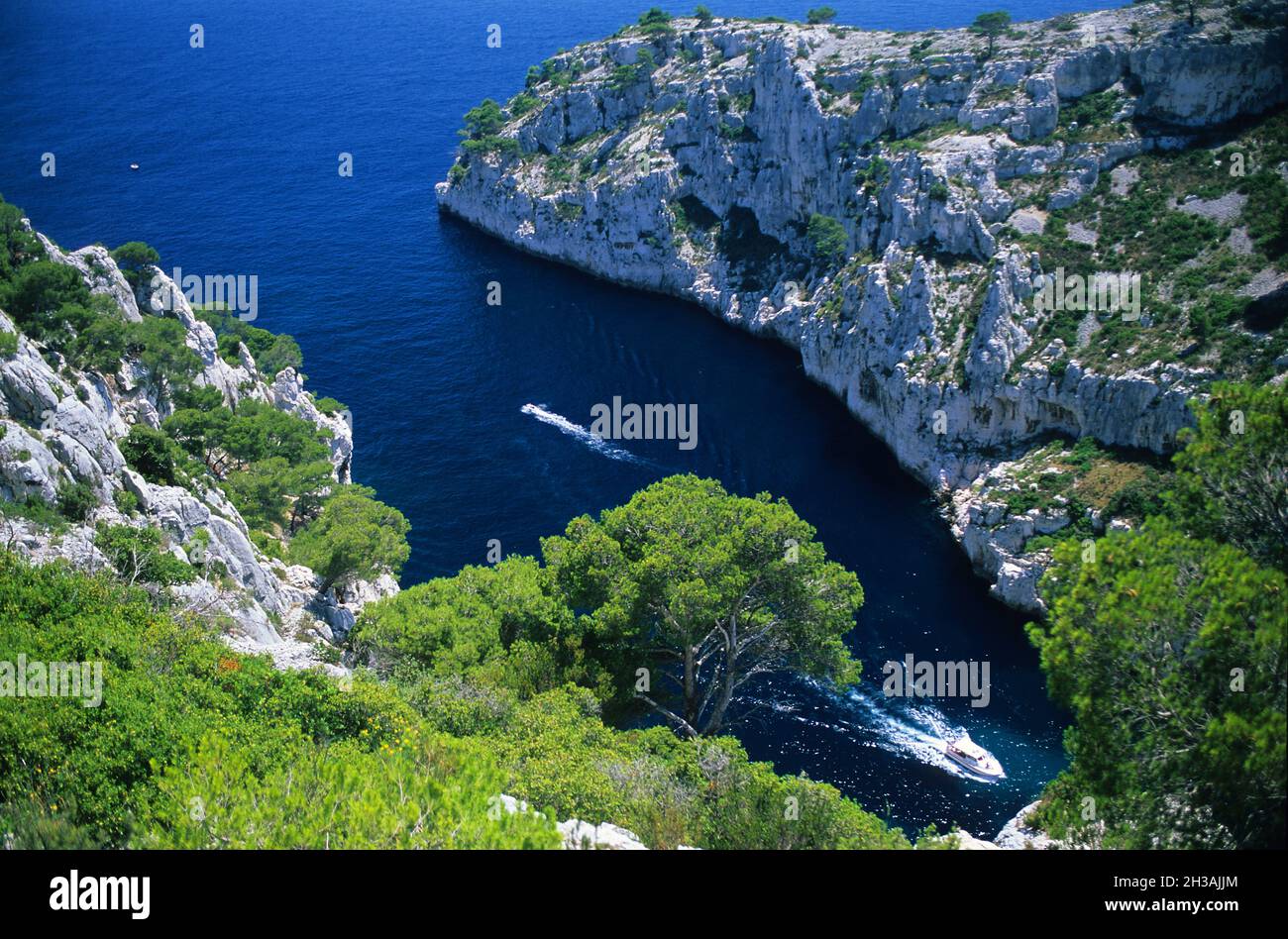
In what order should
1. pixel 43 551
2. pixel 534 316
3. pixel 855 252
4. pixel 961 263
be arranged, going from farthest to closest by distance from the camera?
pixel 534 316 < pixel 855 252 < pixel 961 263 < pixel 43 551

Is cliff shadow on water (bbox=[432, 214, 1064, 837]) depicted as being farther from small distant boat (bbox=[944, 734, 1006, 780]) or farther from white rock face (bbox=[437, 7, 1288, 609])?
white rock face (bbox=[437, 7, 1288, 609])

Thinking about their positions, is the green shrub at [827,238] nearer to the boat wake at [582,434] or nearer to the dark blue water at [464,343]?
the dark blue water at [464,343]

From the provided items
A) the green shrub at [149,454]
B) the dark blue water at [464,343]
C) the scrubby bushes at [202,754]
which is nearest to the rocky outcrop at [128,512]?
the green shrub at [149,454]

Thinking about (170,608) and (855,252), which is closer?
(170,608)

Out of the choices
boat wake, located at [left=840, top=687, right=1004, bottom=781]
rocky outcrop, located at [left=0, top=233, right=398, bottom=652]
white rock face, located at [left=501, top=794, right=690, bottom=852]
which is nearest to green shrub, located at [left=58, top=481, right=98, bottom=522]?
rocky outcrop, located at [left=0, top=233, right=398, bottom=652]

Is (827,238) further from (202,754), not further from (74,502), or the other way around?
(202,754)

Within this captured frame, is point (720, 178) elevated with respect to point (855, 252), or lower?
elevated
